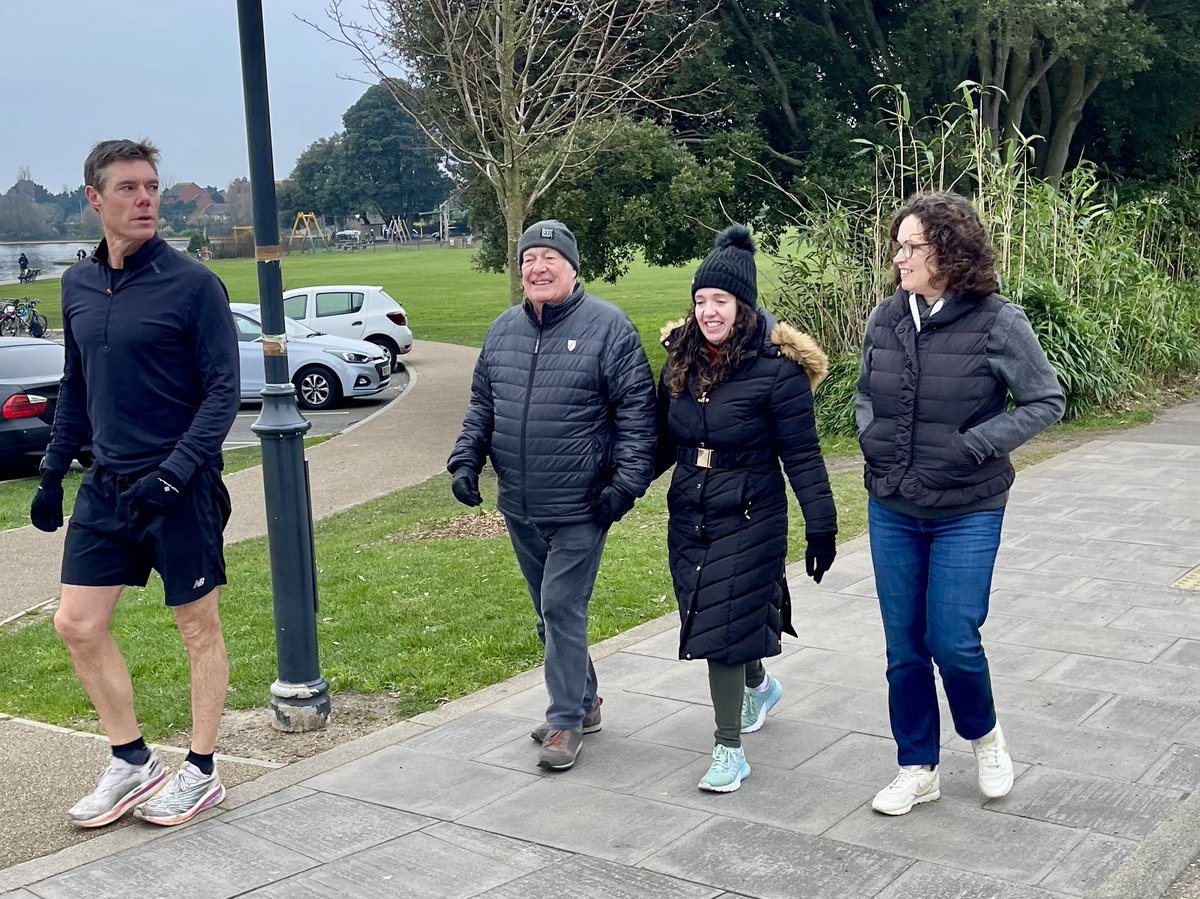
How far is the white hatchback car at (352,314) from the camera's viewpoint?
73.3 ft

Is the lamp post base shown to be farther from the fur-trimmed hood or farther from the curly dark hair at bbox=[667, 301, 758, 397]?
the fur-trimmed hood

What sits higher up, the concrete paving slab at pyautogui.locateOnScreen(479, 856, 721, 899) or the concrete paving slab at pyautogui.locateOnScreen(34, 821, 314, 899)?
the concrete paving slab at pyautogui.locateOnScreen(479, 856, 721, 899)

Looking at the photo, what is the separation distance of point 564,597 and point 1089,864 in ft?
5.97

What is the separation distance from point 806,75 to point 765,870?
54.4 feet

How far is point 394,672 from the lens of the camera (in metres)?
5.84

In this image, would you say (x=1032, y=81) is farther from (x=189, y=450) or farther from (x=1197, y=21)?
(x=189, y=450)

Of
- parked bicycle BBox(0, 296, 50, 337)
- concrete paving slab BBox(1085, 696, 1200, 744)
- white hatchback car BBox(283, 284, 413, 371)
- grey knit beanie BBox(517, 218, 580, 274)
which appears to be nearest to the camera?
grey knit beanie BBox(517, 218, 580, 274)

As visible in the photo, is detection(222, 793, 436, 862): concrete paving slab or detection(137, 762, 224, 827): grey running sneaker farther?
detection(137, 762, 224, 827): grey running sneaker

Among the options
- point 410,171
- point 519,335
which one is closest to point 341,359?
point 519,335

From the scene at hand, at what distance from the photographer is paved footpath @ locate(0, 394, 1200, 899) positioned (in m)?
3.77

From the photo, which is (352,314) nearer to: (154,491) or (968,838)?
(154,491)

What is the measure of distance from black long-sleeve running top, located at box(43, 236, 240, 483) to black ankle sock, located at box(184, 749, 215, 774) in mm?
927

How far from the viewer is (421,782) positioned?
457 cm

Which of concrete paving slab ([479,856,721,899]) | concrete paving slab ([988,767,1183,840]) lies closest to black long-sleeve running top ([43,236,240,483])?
concrete paving slab ([479,856,721,899])
